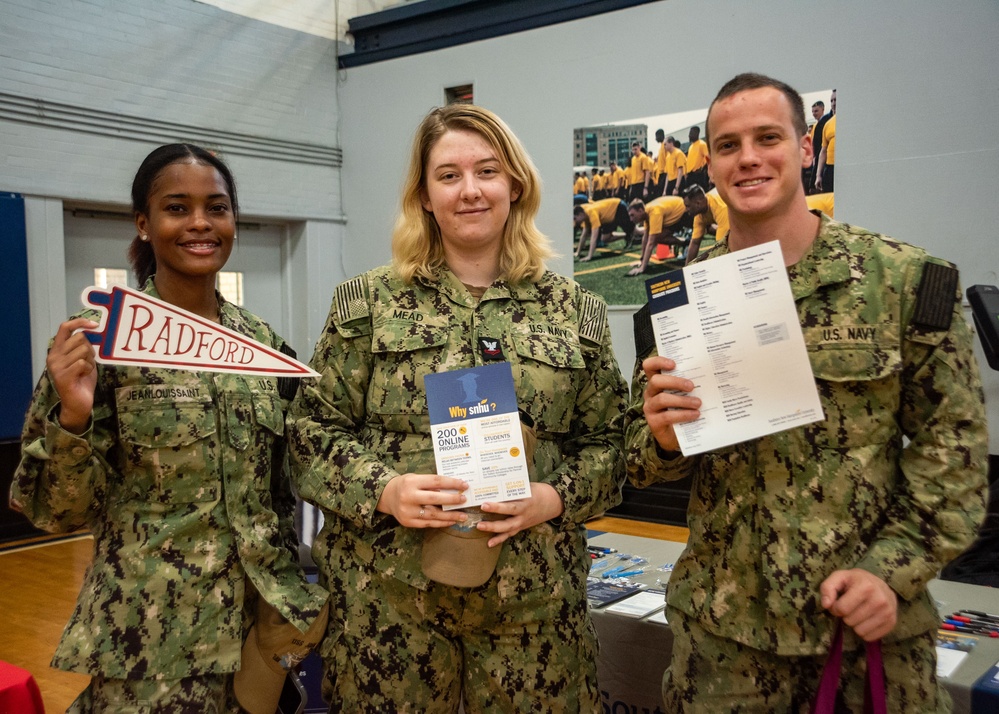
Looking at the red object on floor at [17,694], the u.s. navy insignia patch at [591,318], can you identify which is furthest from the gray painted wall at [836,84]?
the red object on floor at [17,694]

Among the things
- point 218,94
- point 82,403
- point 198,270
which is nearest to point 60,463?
point 82,403

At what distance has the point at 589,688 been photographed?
1.85 m

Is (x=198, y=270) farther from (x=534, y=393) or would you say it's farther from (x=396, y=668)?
(x=396, y=668)

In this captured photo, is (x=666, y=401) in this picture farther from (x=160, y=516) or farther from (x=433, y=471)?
(x=160, y=516)

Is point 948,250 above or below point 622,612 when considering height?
above

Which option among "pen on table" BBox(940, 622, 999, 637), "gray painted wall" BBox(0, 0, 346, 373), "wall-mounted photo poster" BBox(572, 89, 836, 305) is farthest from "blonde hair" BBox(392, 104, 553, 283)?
"gray painted wall" BBox(0, 0, 346, 373)

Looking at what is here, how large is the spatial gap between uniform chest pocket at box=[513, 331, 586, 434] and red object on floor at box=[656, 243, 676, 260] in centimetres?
452

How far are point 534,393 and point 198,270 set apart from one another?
0.79 meters

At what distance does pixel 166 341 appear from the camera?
1735 mm

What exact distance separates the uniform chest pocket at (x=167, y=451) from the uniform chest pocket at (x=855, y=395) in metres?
1.23

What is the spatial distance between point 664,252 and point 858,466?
4876mm

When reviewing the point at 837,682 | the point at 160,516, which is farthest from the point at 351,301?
the point at 837,682

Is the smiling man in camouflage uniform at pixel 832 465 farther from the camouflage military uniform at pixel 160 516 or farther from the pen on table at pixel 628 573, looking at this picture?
the pen on table at pixel 628 573

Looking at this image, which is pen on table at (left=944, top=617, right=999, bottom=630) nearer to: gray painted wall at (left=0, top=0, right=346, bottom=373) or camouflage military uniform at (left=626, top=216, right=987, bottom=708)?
camouflage military uniform at (left=626, top=216, right=987, bottom=708)
